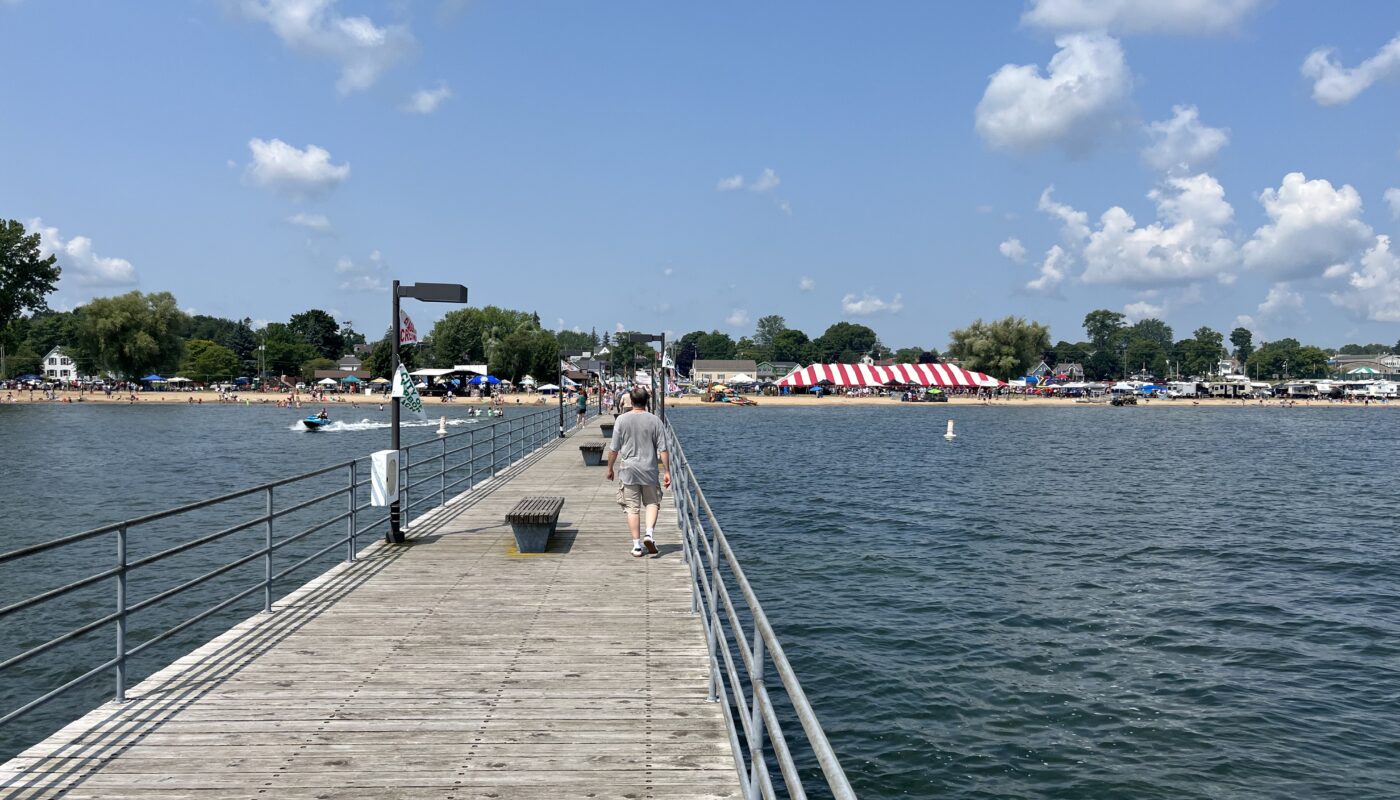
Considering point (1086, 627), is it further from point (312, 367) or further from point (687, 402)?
point (312, 367)

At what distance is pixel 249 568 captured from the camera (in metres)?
17.9

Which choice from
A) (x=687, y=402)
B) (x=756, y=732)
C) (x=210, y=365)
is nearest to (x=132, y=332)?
(x=210, y=365)

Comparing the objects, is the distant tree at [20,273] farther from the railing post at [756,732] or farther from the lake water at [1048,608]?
the railing post at [756,732]

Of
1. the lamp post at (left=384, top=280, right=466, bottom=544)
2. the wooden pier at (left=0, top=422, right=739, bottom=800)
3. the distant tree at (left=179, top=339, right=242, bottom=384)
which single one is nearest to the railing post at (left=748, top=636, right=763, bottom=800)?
the wooden pier at (left=0, top=422, right=739, bottom=800)

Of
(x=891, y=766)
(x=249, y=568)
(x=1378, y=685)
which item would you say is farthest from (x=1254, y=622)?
(x=249, y=568)

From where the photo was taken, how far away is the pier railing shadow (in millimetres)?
6262

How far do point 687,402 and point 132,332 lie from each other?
64.5m

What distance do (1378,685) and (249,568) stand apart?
18.7m

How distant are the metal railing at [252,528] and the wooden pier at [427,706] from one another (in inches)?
17.4

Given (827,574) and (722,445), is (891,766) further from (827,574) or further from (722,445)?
(722,445)

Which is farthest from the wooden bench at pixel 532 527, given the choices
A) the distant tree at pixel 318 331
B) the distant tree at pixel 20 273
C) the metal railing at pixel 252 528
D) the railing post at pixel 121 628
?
the distant tree at pixel 318 331

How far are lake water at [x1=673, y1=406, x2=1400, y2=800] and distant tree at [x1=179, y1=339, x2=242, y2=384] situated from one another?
125495 millimetres

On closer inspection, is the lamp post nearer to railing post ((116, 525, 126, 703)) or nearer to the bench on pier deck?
railing post ((116, 525, 126, 703))

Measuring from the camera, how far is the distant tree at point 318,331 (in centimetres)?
17312
